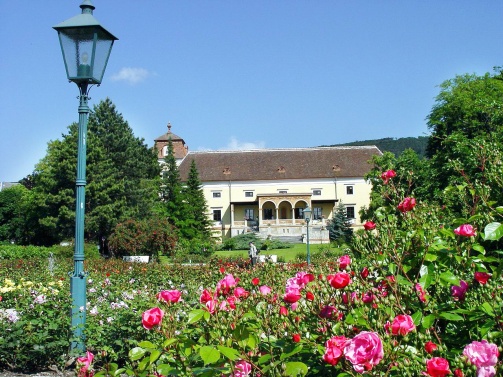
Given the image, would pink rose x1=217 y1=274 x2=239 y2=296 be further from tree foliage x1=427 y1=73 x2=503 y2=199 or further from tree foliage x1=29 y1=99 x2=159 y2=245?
tree foliage x1=29 y1=99 x2=159 y2=245

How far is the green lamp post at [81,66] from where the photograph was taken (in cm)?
520

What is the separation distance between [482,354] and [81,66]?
476cm

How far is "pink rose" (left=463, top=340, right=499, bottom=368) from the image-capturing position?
171 centimetres

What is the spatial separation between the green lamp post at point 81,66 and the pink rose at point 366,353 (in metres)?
3.93

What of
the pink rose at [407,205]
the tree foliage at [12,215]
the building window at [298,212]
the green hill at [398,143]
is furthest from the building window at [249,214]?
the green hill at [398,143]


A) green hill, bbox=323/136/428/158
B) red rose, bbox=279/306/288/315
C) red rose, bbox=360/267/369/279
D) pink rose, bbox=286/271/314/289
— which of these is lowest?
red rose, bbox=279/306/288/315

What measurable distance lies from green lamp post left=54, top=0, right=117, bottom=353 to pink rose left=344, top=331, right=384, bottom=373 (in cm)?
393

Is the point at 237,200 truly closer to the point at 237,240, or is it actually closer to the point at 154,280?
the point at 237,240

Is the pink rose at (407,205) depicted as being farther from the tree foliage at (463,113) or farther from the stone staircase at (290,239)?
the stone staircase at (290,239)

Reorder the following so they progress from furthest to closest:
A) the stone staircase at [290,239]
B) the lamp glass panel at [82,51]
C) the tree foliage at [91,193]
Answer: the stone staircase at [290,239] < the tree foliage at [91,193] < the lamp glass panel at [82,51]

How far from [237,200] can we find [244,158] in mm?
5236

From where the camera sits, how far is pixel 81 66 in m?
5.39

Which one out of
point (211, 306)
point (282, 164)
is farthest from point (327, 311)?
point (282, 164)

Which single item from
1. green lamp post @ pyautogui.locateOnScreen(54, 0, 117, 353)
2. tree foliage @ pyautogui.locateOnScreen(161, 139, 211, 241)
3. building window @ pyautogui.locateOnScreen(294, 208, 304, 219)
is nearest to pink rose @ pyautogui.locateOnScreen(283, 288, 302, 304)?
green lamp post @ pyautogui.locateOnScreen(54, 0, 117, 353)
